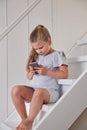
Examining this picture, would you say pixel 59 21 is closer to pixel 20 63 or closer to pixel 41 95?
pixel 20 63

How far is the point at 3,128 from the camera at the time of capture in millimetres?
1554

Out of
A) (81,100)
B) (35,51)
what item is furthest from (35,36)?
(81,100)

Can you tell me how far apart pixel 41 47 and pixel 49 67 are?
0.13 metres

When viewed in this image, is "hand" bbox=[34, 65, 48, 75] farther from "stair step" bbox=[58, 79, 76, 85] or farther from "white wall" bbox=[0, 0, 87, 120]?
"white wall" bbox=[0, 0, 87, 120]

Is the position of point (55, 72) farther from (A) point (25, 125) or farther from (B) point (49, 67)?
(A) point (25, 125)

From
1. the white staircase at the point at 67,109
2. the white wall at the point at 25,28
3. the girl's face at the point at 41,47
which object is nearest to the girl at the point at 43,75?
the girl's face at the point at 41,47

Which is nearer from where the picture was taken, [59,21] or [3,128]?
[3,128]

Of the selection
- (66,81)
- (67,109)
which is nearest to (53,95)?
(66,81)

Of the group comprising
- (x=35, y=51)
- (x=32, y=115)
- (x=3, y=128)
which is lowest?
(x=3, y=128)

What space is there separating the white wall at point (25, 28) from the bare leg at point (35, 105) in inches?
37.5

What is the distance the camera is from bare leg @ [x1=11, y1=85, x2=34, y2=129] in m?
1.44

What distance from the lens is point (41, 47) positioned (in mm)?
1604

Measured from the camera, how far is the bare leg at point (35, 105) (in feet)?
4.16

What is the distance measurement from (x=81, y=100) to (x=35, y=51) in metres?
0.55
